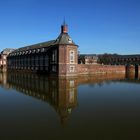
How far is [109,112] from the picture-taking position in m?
13.7

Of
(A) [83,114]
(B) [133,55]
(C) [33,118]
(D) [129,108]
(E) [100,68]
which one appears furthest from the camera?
(B) [133,55]

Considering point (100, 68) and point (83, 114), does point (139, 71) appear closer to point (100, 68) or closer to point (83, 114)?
point (100, 68)

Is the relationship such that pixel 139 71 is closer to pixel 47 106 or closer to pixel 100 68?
pixel 100 68

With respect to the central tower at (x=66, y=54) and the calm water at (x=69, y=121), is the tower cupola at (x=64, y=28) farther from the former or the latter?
the calm water at (x=69, y=121)

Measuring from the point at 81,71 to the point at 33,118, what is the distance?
46093mm

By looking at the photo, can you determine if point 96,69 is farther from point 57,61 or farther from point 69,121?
point 69,121

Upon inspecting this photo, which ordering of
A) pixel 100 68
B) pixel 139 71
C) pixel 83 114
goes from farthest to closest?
1. pixel 139 71
2. pixel 100 68
3. pixel 83 114

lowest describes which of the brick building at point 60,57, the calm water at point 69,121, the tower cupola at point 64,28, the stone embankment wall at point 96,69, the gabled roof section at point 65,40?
the calm water at point 69,121

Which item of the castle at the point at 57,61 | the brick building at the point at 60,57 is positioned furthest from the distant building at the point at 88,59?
the brick building at the point at 60,57

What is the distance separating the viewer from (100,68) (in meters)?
69.4

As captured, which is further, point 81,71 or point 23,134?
point 81,71

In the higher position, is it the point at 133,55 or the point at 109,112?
the point at 133,55

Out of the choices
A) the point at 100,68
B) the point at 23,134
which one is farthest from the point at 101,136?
the point at 100,68

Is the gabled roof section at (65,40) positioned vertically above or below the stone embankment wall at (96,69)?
above
